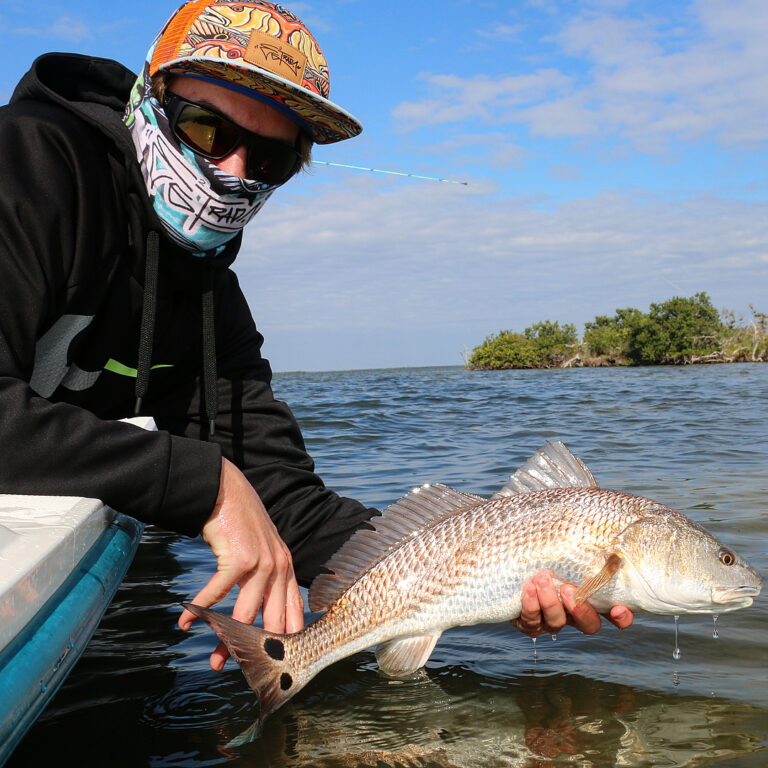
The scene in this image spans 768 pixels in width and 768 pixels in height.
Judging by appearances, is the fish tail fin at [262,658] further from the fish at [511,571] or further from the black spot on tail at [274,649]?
the fish at [511,571]

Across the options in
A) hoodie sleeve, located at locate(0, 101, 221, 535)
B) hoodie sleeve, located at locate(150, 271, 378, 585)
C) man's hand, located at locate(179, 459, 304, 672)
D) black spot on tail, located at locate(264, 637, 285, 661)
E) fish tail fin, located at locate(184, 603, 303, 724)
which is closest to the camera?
hoodie sleeve, located at locate(0, 101, 221, 535)

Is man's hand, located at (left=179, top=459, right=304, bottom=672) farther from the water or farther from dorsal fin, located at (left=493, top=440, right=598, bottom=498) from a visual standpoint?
dorsal fin, located at (left=493, top=440, right=598, bottom=498)

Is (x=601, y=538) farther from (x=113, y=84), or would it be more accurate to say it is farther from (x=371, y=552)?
(x=113, y=84)

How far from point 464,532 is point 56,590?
1.50m

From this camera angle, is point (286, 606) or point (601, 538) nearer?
point (286, 606)

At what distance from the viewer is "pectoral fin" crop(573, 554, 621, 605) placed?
276 centimetres

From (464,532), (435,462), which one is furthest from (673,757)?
(435,462)

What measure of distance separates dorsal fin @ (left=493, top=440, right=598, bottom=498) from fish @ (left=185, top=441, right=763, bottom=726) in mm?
158

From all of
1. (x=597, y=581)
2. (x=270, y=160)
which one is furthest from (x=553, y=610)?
(x=270, y=160)

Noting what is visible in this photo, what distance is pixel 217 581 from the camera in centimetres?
233

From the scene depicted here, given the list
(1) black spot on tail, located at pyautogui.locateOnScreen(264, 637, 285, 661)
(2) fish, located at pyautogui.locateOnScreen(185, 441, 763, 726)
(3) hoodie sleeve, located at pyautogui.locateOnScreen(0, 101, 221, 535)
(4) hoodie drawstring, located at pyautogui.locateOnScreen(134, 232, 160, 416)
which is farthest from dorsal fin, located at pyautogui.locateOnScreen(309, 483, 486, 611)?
(4) hoodie drawstring, located at pyautogui.locateOnScreen(134, 232, 160, 416)

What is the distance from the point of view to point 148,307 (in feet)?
→ 9.91

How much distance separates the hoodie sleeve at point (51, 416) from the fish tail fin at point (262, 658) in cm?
36

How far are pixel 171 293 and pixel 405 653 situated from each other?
1.82 metres
